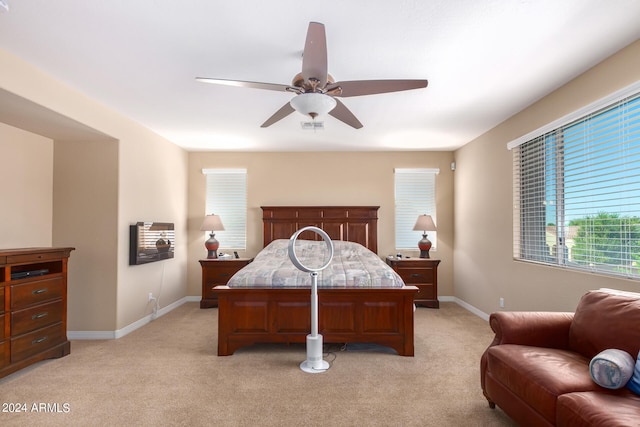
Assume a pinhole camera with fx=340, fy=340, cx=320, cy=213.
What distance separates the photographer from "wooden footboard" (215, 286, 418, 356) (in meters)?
3.19

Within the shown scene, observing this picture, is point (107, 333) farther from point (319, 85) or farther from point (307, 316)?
point (319, 85)

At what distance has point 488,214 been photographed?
14.6ft

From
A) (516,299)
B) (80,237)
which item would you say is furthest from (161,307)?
(516,299)

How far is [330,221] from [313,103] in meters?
3.35

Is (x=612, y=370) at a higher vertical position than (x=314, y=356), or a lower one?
higher

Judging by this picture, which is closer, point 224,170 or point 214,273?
point 214,273

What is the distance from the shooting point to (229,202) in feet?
18.9

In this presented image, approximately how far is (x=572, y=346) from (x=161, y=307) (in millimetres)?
4692

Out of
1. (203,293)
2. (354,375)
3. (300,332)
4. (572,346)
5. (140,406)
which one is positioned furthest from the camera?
Result: (203,293)

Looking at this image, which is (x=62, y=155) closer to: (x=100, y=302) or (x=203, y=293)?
(x=100, y=302)

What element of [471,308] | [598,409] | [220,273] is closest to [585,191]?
[598,409]

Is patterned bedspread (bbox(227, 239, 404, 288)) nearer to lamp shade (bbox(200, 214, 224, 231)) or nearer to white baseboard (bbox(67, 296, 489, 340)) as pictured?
lamp shade (bbox(200, 214, 224, 231))

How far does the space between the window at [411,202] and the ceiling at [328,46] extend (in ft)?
6.73

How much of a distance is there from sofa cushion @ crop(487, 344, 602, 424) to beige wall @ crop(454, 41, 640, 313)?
1.02 m
